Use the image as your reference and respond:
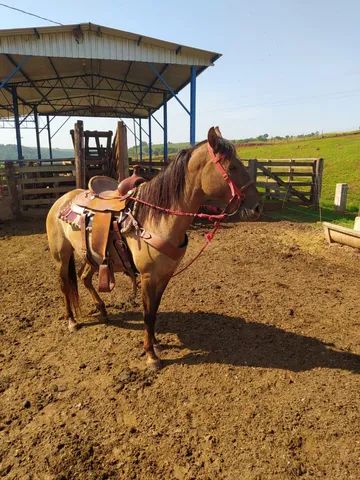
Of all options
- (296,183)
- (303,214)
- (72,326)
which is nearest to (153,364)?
(72,326)

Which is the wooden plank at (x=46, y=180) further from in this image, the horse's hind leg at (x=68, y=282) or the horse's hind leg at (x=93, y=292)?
the horse's hind leg at (x=68, y=282)

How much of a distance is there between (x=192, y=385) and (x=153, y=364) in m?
0.46

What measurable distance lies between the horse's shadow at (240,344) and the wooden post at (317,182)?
918 cm

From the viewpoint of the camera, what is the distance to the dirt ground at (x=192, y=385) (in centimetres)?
224

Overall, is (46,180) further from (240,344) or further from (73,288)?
(240,344)

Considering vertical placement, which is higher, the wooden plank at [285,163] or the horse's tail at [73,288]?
the wooden plank at [285,163]

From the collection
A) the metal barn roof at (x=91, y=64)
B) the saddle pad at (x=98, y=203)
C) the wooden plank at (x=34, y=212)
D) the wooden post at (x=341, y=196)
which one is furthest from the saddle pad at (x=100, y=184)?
the wooden post at (x=341, y=196)

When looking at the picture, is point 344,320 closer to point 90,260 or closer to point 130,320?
point 130,320

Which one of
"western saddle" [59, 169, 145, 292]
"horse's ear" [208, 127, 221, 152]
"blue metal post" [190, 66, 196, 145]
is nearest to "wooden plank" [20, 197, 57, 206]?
"blue metal post" [190, 66, 196, 145]

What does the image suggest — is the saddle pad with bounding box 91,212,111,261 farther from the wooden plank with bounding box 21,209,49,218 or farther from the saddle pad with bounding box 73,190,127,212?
the wooden plank with bounding box 21,209,49,218

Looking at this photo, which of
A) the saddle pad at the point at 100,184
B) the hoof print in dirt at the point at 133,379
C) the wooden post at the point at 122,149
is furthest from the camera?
the wooden post at the point at 122,149

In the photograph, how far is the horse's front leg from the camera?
312cm

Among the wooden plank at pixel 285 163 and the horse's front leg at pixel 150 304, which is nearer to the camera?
the horse's front leg at pixel 150 304

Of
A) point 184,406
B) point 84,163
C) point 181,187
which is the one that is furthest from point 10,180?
point 184,406
